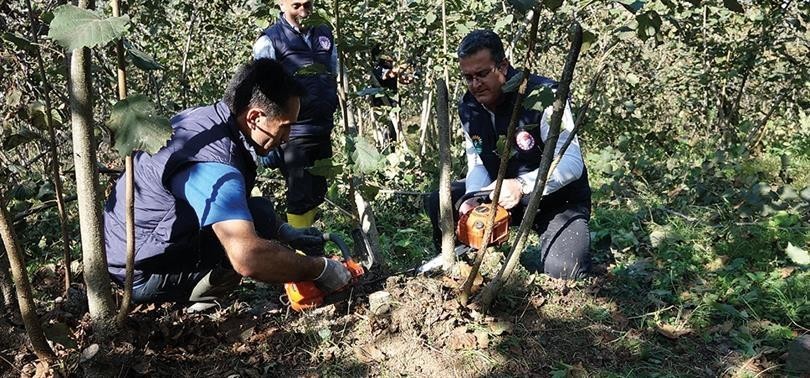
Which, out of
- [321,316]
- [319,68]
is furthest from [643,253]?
[319,68]

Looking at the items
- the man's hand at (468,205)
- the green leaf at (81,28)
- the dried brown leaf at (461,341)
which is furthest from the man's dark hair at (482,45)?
the green leaf at (81,28)

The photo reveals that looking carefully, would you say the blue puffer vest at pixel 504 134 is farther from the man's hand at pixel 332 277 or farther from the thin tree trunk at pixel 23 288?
the thin tree trunk at pixel 23 288

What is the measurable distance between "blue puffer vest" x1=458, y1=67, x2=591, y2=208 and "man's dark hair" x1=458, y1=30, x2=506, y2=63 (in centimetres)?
20

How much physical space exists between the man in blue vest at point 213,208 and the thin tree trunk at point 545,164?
0.62 meters

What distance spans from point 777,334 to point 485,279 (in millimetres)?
1192

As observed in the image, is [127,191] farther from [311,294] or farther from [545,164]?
[545,164]

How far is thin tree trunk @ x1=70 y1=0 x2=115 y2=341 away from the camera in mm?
1611

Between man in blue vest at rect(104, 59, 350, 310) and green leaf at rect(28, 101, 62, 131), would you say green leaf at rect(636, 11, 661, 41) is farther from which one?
green leaf at rect(28, 101, 62, 131)

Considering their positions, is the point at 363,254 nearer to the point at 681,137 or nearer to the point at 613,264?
the point at 613,264

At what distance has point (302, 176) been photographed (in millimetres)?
3734

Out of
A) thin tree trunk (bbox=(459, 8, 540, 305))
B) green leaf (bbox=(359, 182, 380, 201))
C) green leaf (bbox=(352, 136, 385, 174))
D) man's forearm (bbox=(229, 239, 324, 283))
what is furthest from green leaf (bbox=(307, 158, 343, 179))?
thin tree trunk (bbox=(459, 8, 540, 305))

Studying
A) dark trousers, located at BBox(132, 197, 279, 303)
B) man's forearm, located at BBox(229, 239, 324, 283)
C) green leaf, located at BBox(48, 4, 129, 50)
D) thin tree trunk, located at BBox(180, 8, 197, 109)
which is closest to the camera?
green leaf, located at BBox(48, 4, 129, 50)

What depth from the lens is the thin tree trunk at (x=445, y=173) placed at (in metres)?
2.34

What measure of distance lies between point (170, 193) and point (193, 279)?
1.90 feet
